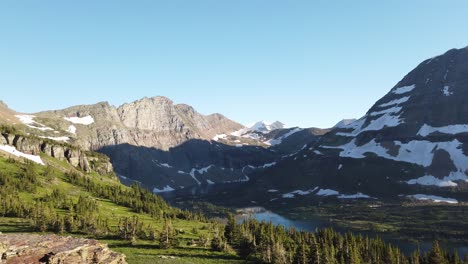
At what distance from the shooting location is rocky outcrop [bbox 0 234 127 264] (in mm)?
40188

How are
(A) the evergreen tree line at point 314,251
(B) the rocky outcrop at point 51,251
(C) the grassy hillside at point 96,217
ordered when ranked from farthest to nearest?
(A) the evergreen tree line at point 314,251 → (C) the grassy hillside at point 96,217 → (B) the rocky outcrop at point 51,251

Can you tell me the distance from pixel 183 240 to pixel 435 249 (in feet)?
198

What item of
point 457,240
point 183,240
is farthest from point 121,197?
point 457,240

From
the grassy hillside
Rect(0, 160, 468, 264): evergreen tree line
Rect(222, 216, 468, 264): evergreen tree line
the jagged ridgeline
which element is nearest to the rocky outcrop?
the jagged ridgeline

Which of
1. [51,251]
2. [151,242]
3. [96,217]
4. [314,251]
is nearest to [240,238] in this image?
[151,242]

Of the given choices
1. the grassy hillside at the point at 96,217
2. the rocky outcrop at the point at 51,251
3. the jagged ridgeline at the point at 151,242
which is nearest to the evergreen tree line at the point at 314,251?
the jagged ridgeline at the point at 151,242

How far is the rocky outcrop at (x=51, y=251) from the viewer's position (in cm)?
4019

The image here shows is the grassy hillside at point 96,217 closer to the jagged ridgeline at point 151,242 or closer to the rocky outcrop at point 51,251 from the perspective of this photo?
the jagged ridgeline at point 151,242

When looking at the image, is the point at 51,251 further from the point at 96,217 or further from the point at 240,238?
the point at 96,217

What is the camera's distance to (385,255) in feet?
346

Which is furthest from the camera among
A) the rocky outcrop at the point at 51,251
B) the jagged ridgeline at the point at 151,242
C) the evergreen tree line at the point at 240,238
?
the evergreen tree line at the point at 240,238

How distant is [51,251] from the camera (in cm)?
4128

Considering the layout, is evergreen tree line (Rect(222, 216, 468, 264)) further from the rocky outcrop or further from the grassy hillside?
the rocky outcrop

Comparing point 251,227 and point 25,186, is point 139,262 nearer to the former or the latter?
point 251,227
